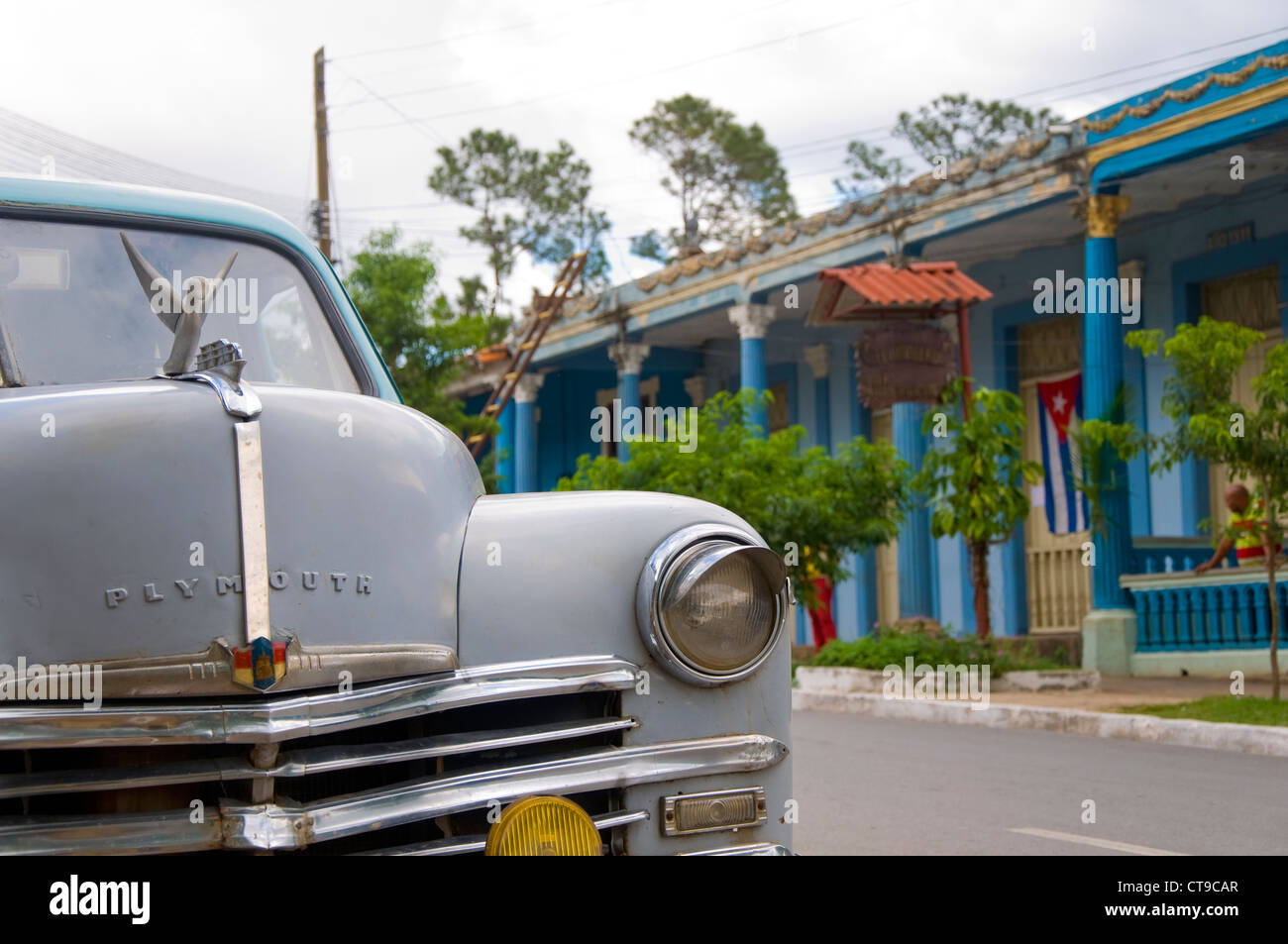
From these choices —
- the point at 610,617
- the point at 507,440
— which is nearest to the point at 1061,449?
the point at 507,440

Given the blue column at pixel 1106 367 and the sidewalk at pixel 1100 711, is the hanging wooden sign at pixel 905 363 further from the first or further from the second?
the sidewalk at pixel 1100 711

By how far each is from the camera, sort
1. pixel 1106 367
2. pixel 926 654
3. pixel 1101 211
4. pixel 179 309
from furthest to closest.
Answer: pixel 1101 211 → pixel 1106 367 → pixel 926 654 → pixel 179 309

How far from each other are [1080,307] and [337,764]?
14366 mm

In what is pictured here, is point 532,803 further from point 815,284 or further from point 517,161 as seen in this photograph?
point 517,161

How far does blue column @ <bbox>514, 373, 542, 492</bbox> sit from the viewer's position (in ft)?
73.7

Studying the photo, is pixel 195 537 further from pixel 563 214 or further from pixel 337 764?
pixel 563 214

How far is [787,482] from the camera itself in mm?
13594

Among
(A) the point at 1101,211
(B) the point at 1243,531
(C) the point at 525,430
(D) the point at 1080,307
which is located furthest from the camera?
(C) the point at 525,430

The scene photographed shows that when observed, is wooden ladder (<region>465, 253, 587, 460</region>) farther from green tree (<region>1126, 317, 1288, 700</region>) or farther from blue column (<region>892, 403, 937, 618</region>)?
green tree (<region>1126, 317, 1288, 700</region>)

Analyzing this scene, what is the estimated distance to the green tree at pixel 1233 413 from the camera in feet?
30.4

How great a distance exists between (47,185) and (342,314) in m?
0.65

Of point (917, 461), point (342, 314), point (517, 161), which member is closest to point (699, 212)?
point (517, 161)

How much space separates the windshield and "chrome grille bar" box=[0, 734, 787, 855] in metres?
0.86

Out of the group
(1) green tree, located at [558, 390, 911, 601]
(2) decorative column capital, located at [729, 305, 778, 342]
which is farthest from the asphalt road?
(2) decorative column capital, located at [729, 305, 778, 342]
